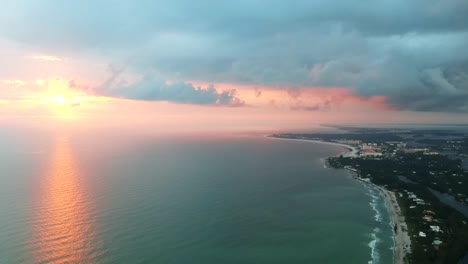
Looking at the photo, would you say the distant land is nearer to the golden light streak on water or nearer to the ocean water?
the ocean water

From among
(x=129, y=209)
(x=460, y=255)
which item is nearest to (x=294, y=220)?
(x=460, y=255)

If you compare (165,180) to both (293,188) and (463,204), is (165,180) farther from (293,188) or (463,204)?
(463,204)

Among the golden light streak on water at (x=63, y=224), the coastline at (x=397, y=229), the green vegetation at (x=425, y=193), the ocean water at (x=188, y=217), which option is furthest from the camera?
the green vegetation at (x=425, y=193)

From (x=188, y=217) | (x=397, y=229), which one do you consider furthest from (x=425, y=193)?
(x=188, y=217)

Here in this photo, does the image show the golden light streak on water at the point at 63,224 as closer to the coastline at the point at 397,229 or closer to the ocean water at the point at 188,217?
the ocean water at the point at 188,217

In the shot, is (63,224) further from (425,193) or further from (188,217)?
(425,193)

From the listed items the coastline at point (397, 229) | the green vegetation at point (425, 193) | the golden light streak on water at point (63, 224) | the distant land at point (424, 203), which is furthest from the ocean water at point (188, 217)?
the green vegetation at point (425, 193)
